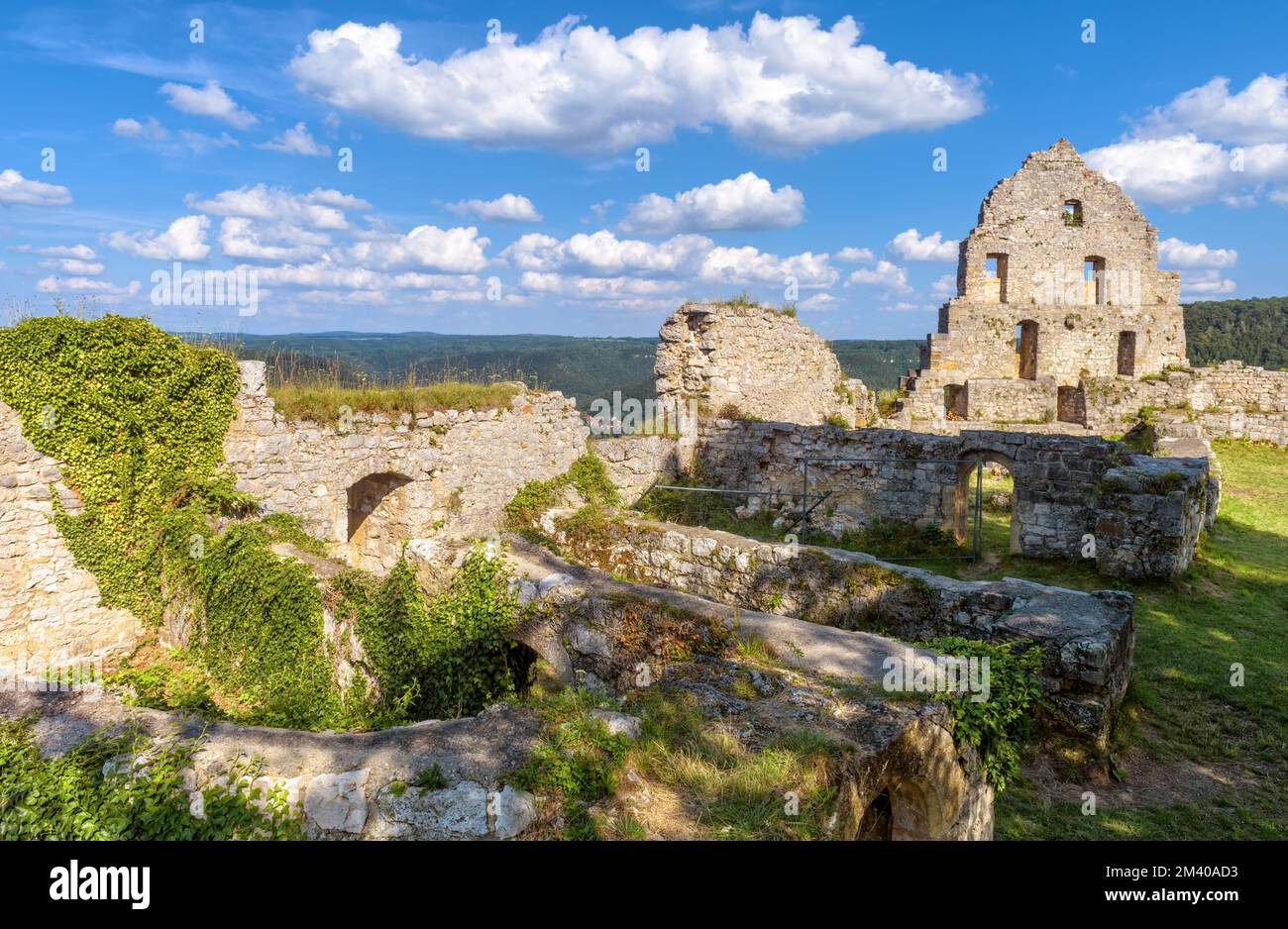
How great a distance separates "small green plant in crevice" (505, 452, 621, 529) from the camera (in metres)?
14.5

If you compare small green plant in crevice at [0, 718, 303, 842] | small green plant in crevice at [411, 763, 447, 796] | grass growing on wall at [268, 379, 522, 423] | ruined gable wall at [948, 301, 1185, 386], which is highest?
ruined gable wall at [948, 301, 1185, 386]

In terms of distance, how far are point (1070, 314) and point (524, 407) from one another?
68.9 ft

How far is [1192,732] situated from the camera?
24.3 feet

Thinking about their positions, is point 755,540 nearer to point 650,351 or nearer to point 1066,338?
point 1066,338

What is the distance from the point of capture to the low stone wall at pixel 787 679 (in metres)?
4.81

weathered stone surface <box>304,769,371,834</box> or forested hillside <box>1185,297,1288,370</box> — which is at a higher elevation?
forested hillside <box>1185,297,1288,370</box>

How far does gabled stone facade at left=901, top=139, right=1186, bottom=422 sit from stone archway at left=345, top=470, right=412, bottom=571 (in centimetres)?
1793

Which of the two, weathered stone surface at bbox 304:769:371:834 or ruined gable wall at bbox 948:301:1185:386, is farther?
ruined gable wall at bbox 948:301:1185:386

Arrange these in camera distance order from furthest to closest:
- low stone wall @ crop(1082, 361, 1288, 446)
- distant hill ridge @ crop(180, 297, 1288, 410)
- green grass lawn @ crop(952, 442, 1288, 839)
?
1. distant hill ridge @ crop(180, 297, 1288, 410)
2. low stone wall @ crop(1082, 361, 1288, 446)
3. green grass lawn @ crop(952, 442, 1288, 839)

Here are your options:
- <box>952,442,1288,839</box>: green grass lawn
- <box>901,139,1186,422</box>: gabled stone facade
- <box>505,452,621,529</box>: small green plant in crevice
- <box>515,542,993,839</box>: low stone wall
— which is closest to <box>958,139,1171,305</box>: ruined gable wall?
<box>901,139,1186,422</box>: gabled stone facade

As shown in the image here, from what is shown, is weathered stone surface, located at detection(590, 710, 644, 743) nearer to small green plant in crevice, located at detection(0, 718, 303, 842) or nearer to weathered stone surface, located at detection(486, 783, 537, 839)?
weathered stone surface, located at detection(486, 783, 537, 839)

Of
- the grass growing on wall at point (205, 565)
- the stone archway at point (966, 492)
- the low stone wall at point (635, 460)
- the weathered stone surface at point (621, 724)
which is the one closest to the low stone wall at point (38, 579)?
the grass growing on wall at point (205, 565)
